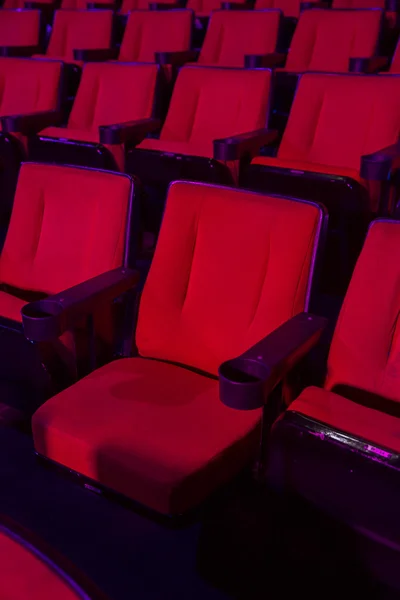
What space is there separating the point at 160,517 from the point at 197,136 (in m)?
1.29

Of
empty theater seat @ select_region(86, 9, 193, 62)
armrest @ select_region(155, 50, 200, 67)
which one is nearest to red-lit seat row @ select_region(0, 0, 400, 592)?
armrest @ select_region(155, 50, 200, 67)

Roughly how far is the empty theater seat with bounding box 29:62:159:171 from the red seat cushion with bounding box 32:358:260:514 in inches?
39.3

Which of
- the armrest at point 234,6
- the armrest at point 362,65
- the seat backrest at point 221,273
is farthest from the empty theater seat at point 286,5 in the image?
the seat backrest at point 221,273

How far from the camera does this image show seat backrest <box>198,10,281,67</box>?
8.32ft

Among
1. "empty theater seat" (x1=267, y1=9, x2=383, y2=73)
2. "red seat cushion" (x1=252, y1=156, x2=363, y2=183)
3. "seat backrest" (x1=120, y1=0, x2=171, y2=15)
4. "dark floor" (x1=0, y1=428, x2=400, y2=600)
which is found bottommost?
"dark floor" (x1=0, y1=428, x2=400, y2=600)

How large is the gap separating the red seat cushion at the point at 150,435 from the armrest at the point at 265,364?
13 centimetres

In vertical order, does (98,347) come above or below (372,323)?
below

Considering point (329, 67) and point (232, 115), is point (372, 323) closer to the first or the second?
point (232, 115)

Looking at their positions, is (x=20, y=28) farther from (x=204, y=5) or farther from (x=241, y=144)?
(x=241, y=144)

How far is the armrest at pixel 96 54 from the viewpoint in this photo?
262cm

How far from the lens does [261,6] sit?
10.4 feet

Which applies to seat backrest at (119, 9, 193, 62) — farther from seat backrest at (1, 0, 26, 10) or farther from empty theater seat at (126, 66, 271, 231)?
seat backrest at (1, 0, 26, 10)

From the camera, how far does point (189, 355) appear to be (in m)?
1.01

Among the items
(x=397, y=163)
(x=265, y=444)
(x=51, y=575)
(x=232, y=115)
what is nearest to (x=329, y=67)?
(x=232, y=115)
